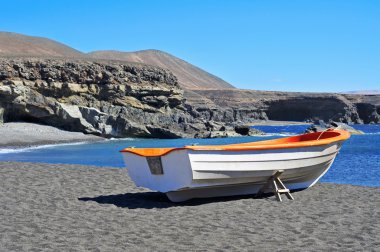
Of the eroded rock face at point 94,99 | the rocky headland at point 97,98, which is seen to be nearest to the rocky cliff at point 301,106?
the rocky headland at point 97,98

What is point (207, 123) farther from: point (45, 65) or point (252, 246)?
point (252, 246)

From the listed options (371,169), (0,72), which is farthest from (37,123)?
(371,169)

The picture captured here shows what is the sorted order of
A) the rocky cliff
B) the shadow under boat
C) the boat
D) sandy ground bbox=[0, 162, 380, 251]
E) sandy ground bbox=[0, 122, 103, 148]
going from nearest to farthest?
sandy ground bbox=[0, 162, 380, 251], the boat, the shadow under boat, sandy ground bbox=[0, 122, 103, 148], the rocky cliff

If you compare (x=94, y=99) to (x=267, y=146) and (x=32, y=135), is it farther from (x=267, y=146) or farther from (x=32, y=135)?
(x=267, y=146)

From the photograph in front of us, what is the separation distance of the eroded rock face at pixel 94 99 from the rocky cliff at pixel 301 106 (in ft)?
187

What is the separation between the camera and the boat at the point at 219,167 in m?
11.0

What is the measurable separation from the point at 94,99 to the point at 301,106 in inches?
3574

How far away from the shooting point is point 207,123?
61.8 meters

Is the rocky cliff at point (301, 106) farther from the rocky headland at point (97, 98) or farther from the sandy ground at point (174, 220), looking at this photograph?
the sandy ground at point (174, 220)

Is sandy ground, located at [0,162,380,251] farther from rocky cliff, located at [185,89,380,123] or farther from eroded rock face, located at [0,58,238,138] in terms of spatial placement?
rocky cliff, located at [185,89,380,123]

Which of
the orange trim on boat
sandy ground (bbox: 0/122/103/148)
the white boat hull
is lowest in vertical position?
sandy ground (bbox: 0/122/103/148)

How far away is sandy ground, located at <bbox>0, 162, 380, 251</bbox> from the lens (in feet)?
25.5

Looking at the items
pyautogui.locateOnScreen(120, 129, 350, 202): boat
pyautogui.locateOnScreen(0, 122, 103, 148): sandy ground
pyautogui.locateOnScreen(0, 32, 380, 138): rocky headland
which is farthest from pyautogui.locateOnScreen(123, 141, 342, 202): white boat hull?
pyautogui.locateOnScreen(0, 32, 380, 138): rocky headland

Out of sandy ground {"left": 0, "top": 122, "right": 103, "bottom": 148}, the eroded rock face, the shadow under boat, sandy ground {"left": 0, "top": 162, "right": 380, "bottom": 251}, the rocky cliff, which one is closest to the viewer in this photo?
sandy ground {"left": 0, "top": 162, "right": 380, "bottom": 251}
